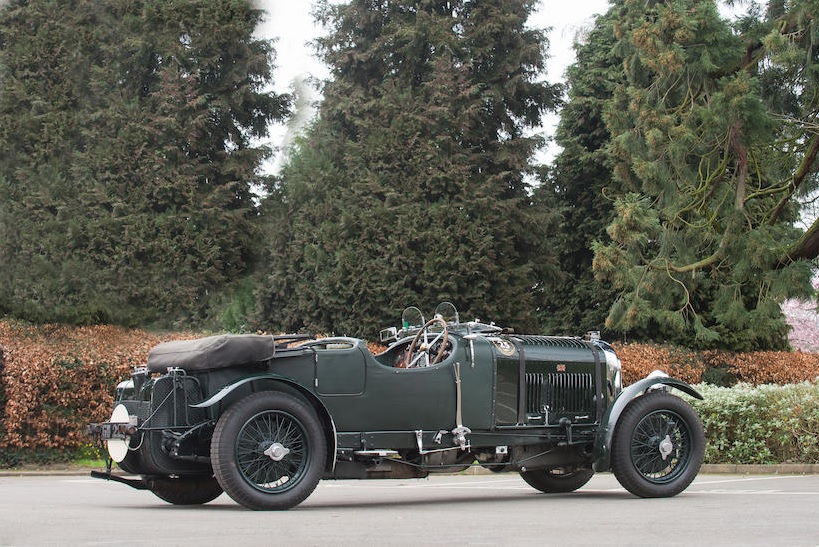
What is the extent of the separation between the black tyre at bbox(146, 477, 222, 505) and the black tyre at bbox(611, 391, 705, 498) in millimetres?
3702

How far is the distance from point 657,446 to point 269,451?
3805 millimetres

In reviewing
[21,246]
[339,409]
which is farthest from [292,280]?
[339,409]

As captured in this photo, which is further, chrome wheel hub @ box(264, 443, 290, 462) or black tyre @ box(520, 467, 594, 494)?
black tyre @ box(520, 467, 594, 494)

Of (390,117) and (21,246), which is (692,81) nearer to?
(390,117)

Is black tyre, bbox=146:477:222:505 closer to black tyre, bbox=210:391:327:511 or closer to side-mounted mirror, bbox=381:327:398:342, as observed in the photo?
black tyre, bbox=210:391:327:511

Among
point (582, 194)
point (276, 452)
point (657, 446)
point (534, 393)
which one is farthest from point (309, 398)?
point (582, 194)

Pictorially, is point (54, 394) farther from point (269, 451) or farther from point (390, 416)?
point (269, 451)

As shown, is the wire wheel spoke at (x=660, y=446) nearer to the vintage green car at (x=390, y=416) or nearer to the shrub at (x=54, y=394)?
the vintage green car at (x=390, y=416)

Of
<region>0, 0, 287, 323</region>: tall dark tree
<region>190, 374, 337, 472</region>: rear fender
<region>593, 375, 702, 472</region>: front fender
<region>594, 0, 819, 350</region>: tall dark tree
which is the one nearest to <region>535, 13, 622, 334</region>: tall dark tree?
<region>594, 0, 819, 350</region>: tall dark tree

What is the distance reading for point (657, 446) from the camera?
456 inches

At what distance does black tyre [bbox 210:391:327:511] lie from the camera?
32.3 ft

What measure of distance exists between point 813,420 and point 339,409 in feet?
27.6

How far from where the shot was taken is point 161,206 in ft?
107

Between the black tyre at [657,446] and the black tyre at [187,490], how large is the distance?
3.70 meters
